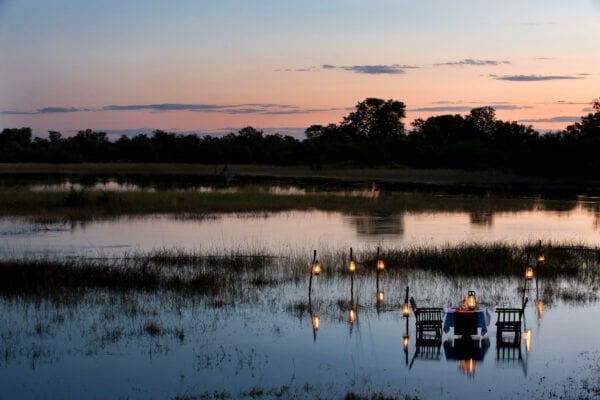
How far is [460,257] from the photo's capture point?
930 inches

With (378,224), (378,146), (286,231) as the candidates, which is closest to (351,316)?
(286,231)

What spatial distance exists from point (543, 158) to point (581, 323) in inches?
2710

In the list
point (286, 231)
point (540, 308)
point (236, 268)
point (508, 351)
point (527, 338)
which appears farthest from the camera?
point (286, 231)

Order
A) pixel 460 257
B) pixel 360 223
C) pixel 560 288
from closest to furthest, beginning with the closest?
1. pixel 560 288
2. pixel 460 257
3. pixel 360 223

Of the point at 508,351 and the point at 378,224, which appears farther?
the point at 378,224

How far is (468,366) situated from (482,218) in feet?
92.7

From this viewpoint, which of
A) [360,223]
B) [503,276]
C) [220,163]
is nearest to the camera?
[503,276]

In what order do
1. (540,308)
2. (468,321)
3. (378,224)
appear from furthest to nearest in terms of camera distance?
(378,224)
(540,308)
(468,321)

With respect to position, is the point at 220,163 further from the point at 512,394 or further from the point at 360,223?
the point at 512,394

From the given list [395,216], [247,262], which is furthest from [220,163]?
[247,262]

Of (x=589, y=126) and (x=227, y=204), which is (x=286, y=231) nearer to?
(x=227, y=204)

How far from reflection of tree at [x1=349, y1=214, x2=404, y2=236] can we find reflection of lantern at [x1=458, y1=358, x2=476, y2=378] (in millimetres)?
19037

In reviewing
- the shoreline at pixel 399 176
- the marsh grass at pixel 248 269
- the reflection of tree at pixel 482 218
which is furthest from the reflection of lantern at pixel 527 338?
the shoreline at pixel 399 176

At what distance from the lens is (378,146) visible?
112 meters
